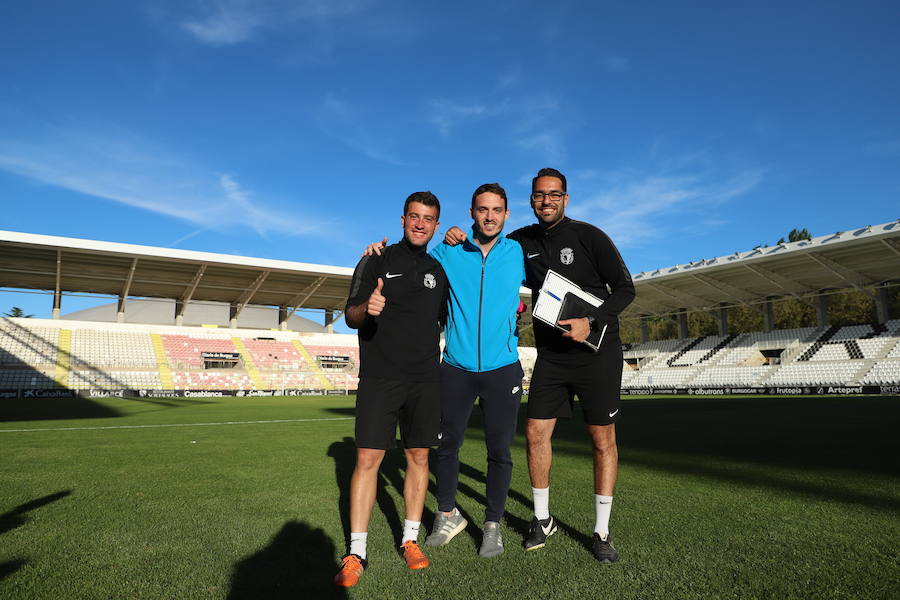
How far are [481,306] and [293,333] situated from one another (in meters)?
36.4

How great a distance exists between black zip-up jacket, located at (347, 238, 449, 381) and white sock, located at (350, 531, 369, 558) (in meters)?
0.80

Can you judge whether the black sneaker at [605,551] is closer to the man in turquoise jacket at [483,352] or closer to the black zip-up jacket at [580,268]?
the man in turquoise jacket at [483,352]

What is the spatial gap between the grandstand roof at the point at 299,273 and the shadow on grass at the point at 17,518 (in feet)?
91.1

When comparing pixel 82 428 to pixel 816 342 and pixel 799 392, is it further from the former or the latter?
pixel 816 342

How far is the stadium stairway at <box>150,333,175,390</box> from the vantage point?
29373 mm

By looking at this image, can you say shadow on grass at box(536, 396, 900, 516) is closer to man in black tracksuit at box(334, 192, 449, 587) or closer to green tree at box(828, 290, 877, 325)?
man in black tracksuit at box(334, 192, 449, 587)

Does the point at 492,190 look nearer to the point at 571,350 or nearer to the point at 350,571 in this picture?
the point at 571,350

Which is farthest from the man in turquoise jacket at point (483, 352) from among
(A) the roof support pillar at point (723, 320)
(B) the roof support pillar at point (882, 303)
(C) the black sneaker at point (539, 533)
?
(A) the roof support pillar at point (723, 320)

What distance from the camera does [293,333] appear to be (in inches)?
1484

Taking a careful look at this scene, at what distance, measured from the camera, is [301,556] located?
2.69m

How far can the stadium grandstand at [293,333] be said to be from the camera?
26531 millimetres

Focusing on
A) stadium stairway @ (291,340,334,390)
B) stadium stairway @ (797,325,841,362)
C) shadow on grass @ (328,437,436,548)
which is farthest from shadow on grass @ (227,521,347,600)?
stadium stairway @ (797,325,841,362)

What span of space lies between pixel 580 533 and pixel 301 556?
5.08ft

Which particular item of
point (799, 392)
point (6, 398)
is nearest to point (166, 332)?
point (6, 398)
